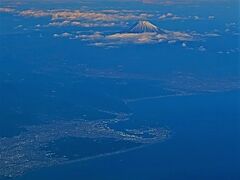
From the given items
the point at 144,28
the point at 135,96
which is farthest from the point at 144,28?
the point at 135,96

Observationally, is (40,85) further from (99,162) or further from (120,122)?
(99,162)

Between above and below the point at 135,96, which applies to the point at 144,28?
above

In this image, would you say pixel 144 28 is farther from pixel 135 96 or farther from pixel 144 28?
pixel 135 96

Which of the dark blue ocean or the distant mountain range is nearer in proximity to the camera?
the dark blue ocean

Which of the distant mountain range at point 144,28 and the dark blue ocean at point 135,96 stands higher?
the distant mountain range at point 144,28

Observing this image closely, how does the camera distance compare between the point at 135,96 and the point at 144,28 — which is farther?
the point at 144,28

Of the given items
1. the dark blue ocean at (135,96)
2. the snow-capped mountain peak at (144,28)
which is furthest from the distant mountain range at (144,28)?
the dark blue ocean at (135,96)

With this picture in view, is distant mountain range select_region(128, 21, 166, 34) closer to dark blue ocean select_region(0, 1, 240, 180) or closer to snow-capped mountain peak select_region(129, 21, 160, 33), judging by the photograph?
snow-capped mountain peak select_region(129, 21, 160, 33)

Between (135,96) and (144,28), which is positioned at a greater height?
(144,28)

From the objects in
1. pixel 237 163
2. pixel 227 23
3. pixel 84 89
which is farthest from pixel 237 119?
pixel 227 23

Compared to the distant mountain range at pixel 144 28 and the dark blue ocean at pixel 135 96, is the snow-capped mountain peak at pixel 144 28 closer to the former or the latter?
the distant mountain range at pixel 144 28

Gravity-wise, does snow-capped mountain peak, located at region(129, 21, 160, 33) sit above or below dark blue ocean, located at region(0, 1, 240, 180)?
above

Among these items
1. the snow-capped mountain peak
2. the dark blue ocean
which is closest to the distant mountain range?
the snow-capped mountain peak
